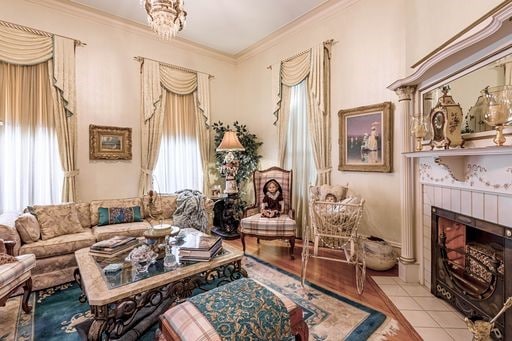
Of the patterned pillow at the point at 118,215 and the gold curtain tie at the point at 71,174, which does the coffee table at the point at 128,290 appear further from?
the gold curtain tie at the point at 71,174

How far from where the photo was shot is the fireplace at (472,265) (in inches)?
68.9

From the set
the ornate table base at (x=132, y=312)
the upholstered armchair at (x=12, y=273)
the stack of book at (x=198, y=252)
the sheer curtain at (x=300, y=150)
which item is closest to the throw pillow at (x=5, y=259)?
the upholstered armchair at (x=12, y=273)

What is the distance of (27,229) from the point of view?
2.67 meters

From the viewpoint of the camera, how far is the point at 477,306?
1960 mm

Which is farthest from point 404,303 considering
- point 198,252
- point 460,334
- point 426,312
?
point 198,252

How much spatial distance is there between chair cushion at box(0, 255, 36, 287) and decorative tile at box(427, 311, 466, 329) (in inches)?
136

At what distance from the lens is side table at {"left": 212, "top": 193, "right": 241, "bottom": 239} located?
457 cm

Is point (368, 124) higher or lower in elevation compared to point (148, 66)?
lower

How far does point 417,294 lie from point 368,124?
2.13 metres

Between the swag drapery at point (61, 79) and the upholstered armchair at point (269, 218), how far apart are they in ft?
8.63

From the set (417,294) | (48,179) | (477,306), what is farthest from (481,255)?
(48,179)

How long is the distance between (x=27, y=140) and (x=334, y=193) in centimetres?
432

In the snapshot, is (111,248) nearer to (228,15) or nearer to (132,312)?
(132,312)

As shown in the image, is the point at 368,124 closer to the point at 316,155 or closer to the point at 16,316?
the point at 316,155
